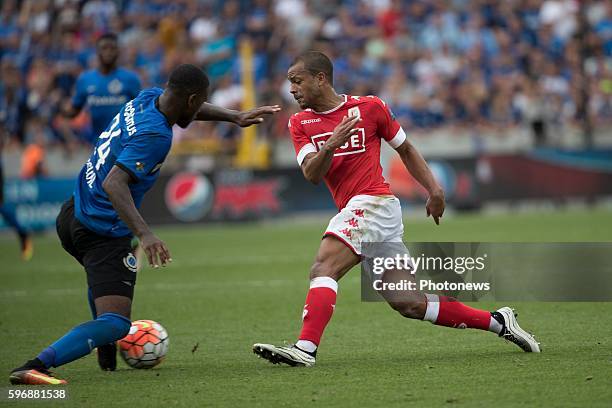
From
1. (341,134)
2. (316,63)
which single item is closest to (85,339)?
(341,134)

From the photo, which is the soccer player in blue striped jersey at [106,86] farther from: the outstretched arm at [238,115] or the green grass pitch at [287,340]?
the outstretched arm at [238,115]

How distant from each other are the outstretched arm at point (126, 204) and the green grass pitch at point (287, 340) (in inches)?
37.1

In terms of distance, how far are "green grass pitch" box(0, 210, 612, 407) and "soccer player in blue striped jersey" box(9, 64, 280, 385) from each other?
1.05ft

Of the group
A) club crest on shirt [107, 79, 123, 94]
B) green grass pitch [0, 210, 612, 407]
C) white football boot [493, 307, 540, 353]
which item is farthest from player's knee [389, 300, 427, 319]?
club crest on shirt [107, 79, 123, 94]

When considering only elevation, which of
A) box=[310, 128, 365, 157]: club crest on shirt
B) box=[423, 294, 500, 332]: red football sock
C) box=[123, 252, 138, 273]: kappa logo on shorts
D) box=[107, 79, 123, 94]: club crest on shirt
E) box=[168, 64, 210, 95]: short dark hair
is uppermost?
box=[107, 79, 123, 94]: club crest on shirt

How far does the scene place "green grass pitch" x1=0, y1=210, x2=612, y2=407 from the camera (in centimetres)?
618

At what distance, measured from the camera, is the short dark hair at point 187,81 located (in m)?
6.91

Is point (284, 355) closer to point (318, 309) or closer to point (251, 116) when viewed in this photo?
point (318, 309)

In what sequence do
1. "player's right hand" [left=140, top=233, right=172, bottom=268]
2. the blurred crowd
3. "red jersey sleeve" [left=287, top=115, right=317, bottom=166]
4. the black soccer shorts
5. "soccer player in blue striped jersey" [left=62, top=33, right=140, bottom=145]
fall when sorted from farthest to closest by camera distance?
the blurred crowd → "soccer player in blue striped jersey" [left=62, top=33, right=140, bottom=145] → "red jersey sleeve" [left=287, top=115, right=317, bottom=166] → the black soccer shorts → "player's right hand" [left=140, top=233, right=172, bottom=268]

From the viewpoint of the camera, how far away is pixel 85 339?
22.4 ft

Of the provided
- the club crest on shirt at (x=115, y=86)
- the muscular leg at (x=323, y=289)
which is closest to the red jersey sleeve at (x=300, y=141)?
the muscular leg at (x=323, y=289)

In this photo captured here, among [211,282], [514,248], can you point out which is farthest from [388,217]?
[211,282]

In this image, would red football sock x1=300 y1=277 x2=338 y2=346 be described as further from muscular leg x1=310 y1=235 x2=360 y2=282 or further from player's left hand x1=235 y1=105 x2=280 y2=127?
player's left hand x1=235 y1=105 x2=280 y2=127

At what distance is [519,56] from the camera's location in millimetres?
27281
